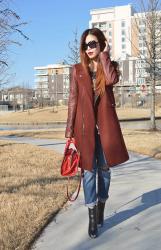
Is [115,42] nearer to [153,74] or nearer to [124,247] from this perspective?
[153,74]

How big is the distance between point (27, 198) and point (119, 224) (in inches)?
62.8

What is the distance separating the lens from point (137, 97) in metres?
78.9

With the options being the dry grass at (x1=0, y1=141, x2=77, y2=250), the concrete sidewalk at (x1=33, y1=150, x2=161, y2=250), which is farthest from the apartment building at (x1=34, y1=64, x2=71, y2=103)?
the concrete sidewalk at (x1=33, y1=150, x2=161, y2=250)

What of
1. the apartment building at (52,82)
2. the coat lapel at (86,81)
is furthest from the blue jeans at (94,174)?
the apartment building at (52,82)

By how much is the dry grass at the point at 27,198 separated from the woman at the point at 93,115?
709 millimetres

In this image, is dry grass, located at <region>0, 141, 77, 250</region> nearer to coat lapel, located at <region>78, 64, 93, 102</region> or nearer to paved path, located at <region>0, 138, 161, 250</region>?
paved path, located at <region>0, 138, 161, 250</region>

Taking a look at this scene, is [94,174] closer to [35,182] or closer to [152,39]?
[35,182]

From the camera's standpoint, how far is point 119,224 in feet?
17.4

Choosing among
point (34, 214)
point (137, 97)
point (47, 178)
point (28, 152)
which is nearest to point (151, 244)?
point (34, 214)

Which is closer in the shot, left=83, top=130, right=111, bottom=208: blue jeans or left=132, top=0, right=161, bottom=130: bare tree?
left=83, top=130, right=111, bottom=208: blue jeans

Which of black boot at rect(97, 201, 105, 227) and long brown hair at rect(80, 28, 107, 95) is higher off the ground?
long brown hair at rect(80, 28, 107, 95)

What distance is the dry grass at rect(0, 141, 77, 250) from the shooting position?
193 inches

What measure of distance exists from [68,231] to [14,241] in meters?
0.66

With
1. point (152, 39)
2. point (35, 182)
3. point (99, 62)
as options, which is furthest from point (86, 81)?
point (152, 39)
